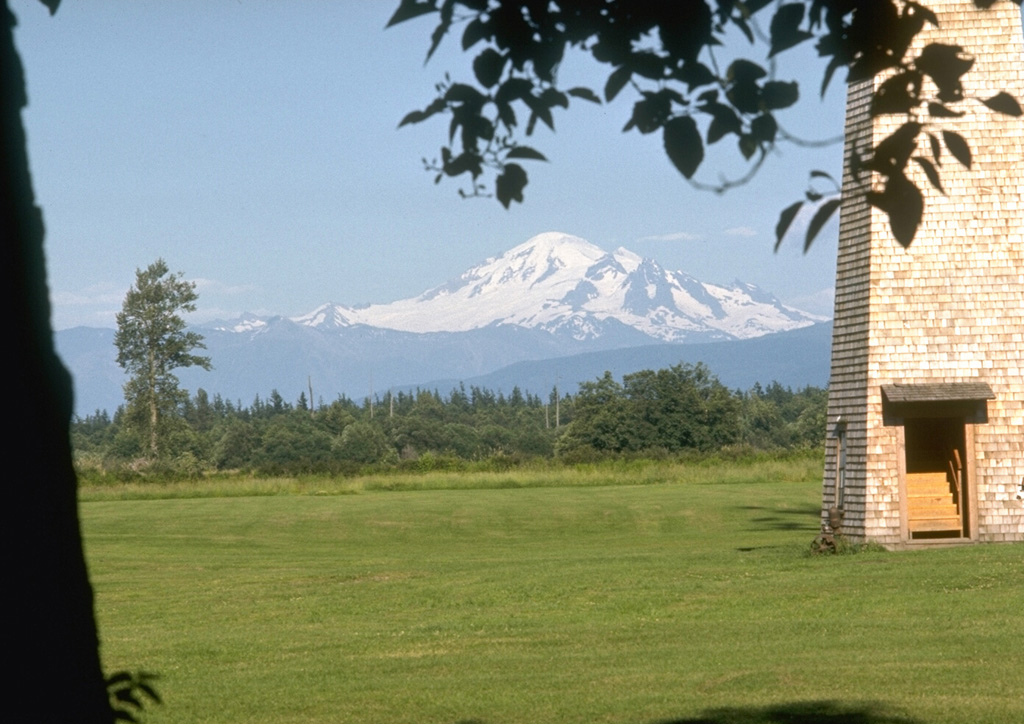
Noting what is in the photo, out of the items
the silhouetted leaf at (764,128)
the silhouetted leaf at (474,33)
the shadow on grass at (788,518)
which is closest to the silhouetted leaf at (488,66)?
the silhouetted leaf at (474,33)

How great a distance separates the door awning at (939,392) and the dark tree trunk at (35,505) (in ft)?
58.3

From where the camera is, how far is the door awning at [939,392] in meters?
20.7

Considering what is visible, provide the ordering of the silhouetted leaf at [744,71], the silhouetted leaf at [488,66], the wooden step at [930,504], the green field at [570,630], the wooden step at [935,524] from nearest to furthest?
the silhouetted leaf at [744,71], the silhouetted leaf at [488,66], the green field at [570,630], the wooden step at [935,524], the wooden step at [930,504]

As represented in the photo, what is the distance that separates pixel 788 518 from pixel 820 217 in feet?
102

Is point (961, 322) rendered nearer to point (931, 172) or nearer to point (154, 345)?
point (931, 172)

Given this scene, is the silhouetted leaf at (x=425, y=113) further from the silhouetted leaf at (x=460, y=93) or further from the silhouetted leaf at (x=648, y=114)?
the silhouetted leaf at (x=648, y=114)

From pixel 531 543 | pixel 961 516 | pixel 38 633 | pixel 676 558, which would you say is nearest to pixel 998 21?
pixel 961 516

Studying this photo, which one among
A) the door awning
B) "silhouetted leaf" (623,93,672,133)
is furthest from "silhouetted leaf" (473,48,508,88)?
the door awning

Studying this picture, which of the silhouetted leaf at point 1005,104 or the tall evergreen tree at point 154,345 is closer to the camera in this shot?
the silhouetted leaf at point 1005,104

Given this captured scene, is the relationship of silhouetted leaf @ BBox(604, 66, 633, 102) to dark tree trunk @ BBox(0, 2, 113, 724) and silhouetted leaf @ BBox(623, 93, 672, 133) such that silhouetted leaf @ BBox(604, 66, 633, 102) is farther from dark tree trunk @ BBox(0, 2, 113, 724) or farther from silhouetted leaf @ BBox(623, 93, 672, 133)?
dark tree trunk @ BBox(0, 2, 113, 724)

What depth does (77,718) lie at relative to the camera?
14.6 feet

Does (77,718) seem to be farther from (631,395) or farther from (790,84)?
(631,395)

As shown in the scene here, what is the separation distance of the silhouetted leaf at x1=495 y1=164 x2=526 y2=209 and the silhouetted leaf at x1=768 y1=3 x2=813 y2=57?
1.03 m

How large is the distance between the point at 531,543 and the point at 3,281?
26172 mm
